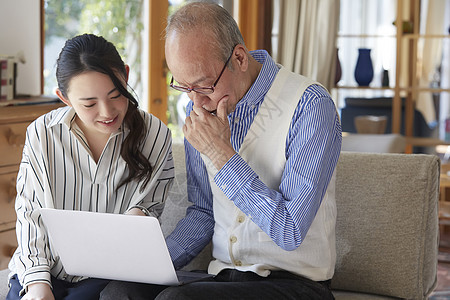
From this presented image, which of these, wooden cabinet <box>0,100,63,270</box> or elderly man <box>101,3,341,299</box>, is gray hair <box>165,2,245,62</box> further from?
wooden cabinet <box>0,100,63,270</box>

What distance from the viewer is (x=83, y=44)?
174 centimetres

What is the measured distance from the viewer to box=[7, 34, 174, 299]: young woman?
172 cm

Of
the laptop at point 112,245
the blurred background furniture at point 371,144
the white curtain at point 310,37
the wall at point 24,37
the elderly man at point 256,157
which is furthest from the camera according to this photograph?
the white curtain at point 310,37

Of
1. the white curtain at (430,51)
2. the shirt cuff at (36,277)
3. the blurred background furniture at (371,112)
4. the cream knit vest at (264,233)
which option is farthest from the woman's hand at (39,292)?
the white curtain at (430,51)

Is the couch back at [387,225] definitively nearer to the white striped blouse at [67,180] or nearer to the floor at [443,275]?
the white striped blouse at [67,180]

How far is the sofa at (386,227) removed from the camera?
184cm

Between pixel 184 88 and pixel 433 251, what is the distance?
2.71 feet

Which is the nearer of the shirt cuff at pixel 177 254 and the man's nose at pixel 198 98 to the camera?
the man's nose at pixel 198 98

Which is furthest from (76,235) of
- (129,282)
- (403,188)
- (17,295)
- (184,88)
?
(403,188)

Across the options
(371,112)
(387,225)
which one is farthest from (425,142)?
(387,225)

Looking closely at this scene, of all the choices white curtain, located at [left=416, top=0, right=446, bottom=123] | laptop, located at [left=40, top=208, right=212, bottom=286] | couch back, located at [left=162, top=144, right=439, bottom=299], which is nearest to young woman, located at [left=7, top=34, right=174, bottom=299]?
A: laptop, located at [left=40, top=208, right=212, bottom=286]

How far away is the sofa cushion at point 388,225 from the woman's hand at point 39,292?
0.78 m

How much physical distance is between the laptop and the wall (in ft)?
6.04

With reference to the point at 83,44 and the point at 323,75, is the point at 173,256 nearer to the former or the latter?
the point at 83,44
